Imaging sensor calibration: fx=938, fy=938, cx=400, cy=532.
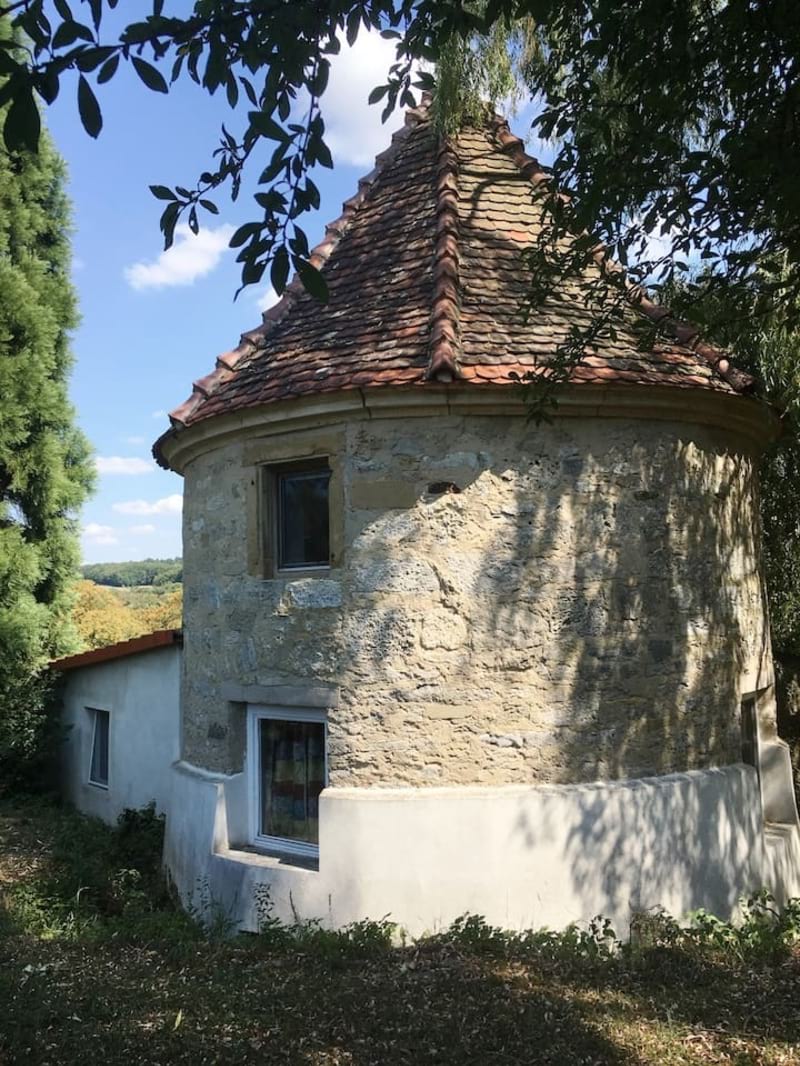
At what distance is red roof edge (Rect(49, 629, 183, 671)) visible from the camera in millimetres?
10656

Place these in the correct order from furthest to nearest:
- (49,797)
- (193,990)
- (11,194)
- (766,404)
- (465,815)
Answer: (11,194), (49,797), (766,404), (465,815), (193,990)

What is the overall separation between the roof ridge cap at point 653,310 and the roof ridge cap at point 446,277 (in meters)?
0.63

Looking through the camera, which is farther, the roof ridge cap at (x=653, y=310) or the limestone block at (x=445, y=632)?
the roof ridge cap at (x=653, y=310)

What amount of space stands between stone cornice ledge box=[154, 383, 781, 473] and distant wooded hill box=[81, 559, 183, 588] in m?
58.4

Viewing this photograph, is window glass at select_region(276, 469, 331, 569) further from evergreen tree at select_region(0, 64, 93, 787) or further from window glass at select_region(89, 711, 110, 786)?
evergreen tree at select_region(0, 64, 93, 787)

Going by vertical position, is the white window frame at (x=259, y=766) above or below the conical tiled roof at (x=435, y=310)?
below

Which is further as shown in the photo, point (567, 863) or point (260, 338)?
point (260, 338)

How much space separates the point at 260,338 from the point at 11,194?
7.64 m

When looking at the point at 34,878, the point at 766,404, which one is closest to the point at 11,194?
the point at 34,878

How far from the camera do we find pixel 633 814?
22.3 ft

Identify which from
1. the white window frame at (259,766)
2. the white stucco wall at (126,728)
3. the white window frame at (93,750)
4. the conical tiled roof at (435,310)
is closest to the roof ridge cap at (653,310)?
the conical tiled roof at (435,310)

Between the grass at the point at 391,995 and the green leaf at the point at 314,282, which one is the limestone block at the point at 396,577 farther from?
the green leaf at the point at 314,282

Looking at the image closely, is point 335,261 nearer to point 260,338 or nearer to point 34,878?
point 260,338

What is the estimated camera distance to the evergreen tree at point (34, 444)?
43.2ft
